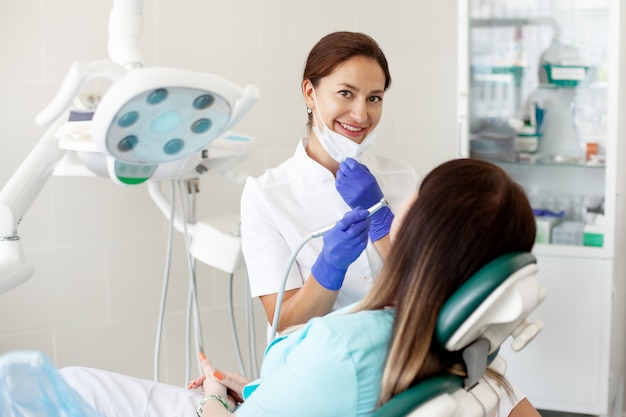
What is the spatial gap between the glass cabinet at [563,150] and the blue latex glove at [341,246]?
1.36m

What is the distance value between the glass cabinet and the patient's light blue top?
68.5 inches

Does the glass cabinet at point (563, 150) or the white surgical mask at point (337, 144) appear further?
the glass cabinet at point (563, 150)

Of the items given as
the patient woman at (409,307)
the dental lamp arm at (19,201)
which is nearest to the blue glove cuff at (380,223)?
→ the patient woman at (409,307)

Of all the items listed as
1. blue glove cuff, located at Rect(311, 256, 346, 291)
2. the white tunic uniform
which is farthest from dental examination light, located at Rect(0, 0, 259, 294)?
blue glove cuff, located at Rect(311, 256, 346, 291)

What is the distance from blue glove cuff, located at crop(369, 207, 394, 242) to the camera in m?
1.84

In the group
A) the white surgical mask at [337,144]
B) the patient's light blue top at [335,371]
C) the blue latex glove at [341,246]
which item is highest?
the white surgical mask at [337,144]

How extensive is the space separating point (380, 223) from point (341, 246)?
0.27 metres

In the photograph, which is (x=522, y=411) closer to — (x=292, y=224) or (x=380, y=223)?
(x=380, y=223)

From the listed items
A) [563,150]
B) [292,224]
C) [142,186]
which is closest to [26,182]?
[292,224]

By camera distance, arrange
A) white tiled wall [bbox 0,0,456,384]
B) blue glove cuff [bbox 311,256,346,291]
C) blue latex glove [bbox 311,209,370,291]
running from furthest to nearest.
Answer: white tiled wall [bbox 0,0,456,384] → blue glove cuff [bbox 311,256,346,291] → blue latex glove [bbox 311,209,370,291]

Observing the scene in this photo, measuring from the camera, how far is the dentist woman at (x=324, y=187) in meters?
1.85

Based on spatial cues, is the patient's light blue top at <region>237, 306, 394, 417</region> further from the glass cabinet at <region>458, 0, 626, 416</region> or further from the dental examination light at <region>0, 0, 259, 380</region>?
the glass cabinet at <region>458, 0, 626, 416</region>

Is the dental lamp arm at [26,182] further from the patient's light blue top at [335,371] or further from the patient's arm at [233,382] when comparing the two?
the patient's light blue top at [335,371]

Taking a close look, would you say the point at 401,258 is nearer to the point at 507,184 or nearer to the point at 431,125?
the point at 507,184
